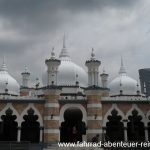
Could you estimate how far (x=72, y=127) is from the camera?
111 ft

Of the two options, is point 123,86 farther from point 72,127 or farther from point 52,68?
point 52,68

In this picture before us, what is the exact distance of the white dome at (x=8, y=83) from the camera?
35.6 metres

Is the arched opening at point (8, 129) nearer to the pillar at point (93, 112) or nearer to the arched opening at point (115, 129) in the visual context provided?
the pillar at point (93, 112)

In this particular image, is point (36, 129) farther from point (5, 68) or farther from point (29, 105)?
point (5, 68)

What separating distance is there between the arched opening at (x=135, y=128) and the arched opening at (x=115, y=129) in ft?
2.74

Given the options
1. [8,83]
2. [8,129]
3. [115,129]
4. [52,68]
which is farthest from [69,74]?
[8,129]

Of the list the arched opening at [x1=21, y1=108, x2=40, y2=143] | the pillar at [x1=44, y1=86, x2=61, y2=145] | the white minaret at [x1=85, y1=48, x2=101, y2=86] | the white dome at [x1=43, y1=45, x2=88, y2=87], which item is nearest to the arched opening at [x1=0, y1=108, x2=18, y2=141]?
the arched opening at [x1=21, y1=108, x2=40, y2=143]

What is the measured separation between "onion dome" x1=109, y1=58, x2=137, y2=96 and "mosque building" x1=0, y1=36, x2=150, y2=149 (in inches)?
195

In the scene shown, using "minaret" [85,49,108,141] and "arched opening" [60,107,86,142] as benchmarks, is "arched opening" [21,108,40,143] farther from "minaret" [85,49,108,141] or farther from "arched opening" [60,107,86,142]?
"minaret" [85,49,108,141]

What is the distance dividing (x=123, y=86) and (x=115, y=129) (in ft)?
22.0

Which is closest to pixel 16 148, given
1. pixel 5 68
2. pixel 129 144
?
pixel 129 144

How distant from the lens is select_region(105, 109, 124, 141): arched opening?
100ft

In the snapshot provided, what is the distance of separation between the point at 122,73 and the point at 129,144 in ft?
59.6

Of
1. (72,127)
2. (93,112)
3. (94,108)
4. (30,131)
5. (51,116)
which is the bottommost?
(30,131)
